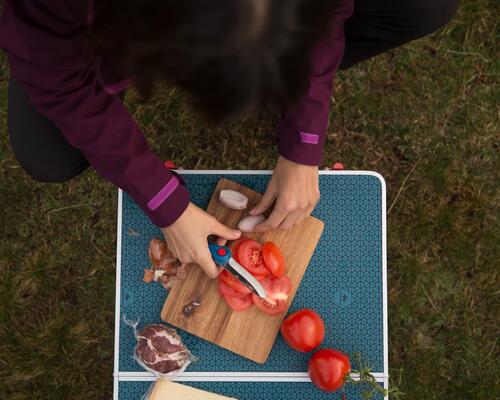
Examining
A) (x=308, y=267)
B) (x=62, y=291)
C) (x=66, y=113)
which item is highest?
(x=66, y=113)

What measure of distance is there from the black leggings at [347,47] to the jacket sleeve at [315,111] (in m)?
0.20

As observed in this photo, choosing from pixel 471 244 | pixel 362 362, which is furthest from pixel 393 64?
pixel 362 362

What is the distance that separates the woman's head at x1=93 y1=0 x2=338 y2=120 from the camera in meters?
0.69

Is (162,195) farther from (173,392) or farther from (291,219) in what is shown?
(173,392)

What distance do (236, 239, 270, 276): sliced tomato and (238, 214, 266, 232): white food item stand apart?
32 millimetres

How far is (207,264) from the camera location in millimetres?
1316

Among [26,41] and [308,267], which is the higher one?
[26,41]

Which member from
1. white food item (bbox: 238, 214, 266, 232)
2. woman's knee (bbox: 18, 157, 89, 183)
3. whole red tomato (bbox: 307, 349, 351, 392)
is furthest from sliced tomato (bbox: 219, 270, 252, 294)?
woman's knee (bbox: 18, 157, 89, 183)

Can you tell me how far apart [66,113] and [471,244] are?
62.1 inches

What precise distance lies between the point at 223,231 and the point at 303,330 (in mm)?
309

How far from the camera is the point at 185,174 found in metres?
1.46

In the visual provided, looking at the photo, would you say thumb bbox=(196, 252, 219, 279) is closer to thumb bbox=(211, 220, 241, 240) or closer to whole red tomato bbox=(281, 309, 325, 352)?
thumb bbox=(211, 220, 241, 240)

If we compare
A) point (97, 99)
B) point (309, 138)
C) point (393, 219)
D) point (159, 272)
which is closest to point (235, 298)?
point (159, 272)

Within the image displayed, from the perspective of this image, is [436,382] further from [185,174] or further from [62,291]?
[62,291]
